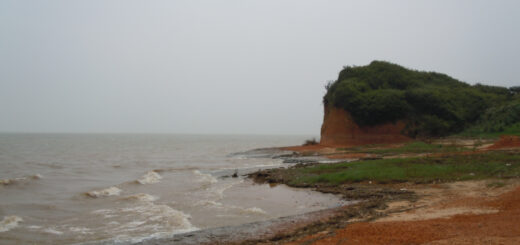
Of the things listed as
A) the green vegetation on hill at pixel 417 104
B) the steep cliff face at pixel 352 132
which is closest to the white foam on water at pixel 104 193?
the steep cliff face at pixel 352 132

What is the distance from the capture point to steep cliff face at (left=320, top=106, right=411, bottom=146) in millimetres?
47650

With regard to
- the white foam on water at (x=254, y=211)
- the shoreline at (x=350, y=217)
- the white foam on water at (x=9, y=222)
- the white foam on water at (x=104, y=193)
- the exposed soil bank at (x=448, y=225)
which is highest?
the exposed soil bank at (x=448, y=225)

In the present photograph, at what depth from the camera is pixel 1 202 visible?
606 inches

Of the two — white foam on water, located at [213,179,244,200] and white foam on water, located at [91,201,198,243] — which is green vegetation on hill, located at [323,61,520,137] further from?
white foam on water, located at [91,201,198,243]

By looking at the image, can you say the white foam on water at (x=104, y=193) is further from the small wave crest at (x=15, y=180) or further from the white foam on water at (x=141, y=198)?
the small wave crest at (x=15, y=180)

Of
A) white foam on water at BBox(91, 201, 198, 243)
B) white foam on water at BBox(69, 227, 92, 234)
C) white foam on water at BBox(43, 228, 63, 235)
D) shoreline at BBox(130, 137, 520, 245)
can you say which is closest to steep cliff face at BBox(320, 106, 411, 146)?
shoreline at BBox(130, 137, 520, 245)

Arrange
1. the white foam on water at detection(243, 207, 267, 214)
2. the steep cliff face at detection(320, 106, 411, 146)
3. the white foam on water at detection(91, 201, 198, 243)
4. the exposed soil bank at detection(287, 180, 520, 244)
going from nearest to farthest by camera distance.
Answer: the exposed soil bank at detection(287, 180, 520, 244) → the white foam on water at detection(91, 201, 198, 243) → the white foam on water at detection(243, 207, 267, 214) → the steep cliff face at detection(320, 106, 411, 146)

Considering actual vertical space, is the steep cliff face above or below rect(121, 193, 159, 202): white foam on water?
above

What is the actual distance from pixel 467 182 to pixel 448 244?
8.35m

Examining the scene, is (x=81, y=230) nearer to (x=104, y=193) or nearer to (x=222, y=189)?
(x=104, y=193)

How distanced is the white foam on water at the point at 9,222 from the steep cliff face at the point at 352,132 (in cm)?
3958

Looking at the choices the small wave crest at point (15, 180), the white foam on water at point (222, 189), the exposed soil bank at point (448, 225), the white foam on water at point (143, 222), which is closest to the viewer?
the exposed soil bank at point (448, 225)

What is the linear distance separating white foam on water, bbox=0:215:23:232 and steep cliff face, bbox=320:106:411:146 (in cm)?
3958

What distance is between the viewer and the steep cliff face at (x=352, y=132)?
47650 mm
